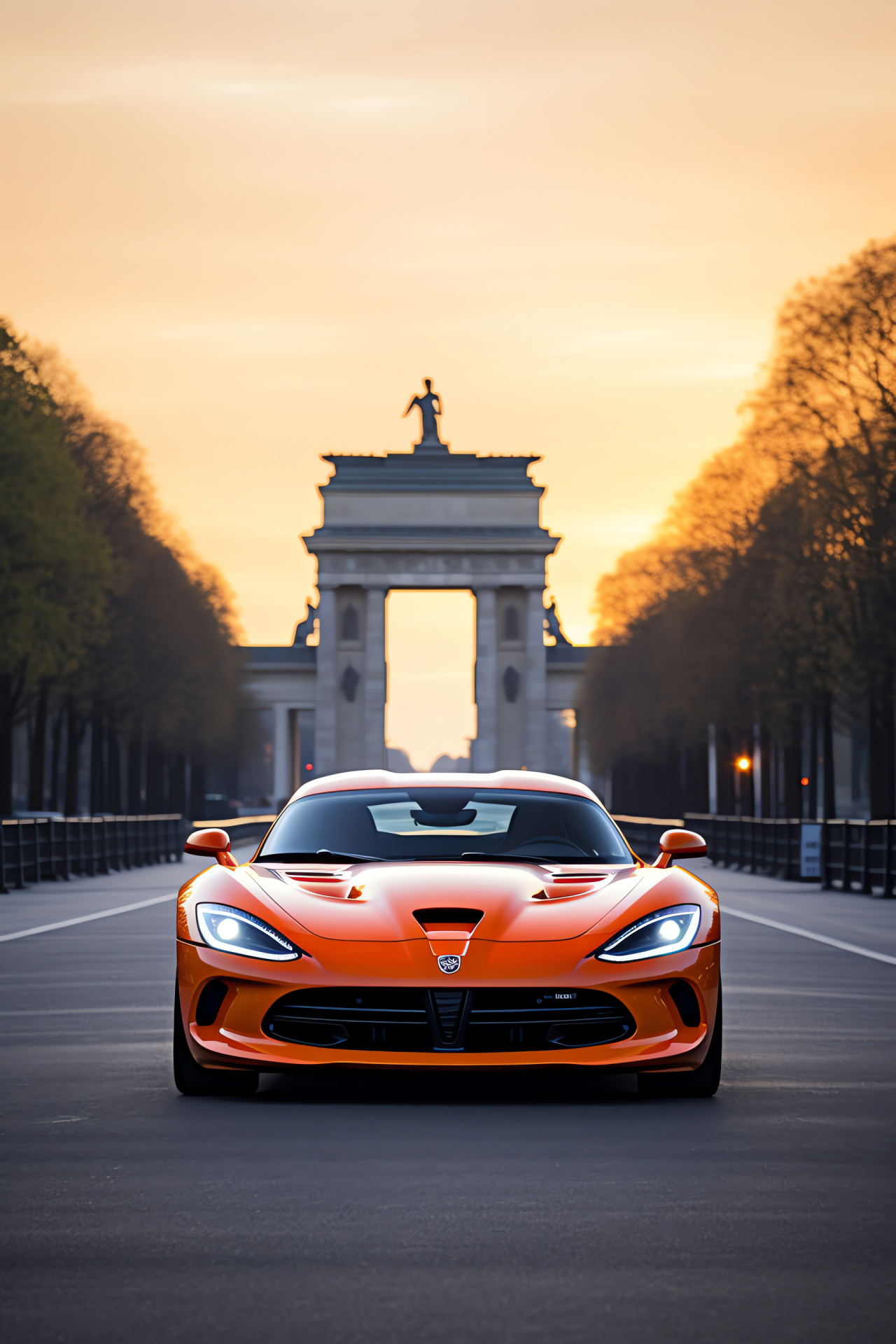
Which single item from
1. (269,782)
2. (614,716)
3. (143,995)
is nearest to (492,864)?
(143,995)

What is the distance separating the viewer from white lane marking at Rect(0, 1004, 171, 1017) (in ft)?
40.8

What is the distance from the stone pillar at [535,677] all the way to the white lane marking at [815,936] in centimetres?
7309

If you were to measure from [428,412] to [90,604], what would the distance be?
197 feet

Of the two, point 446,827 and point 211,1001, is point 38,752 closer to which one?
point 446,827

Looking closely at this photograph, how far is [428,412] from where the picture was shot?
106m

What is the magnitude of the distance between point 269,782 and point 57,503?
11804cm

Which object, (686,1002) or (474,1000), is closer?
(474,1000)

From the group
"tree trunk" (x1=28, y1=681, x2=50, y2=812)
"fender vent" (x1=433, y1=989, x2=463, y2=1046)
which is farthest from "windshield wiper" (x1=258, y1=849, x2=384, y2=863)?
"tree trunk" (x1=28, y1=681, x2=50, y2=812)

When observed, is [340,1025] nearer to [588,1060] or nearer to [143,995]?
[588,1060]

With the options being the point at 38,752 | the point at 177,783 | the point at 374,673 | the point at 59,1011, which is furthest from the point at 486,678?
the point at 59,1011

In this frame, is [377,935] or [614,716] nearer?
[377,935]

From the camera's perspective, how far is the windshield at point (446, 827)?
9.66 m

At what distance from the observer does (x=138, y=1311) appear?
203 inches

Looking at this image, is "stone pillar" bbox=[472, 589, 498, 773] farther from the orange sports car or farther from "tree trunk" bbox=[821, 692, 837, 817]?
the orange sports car
